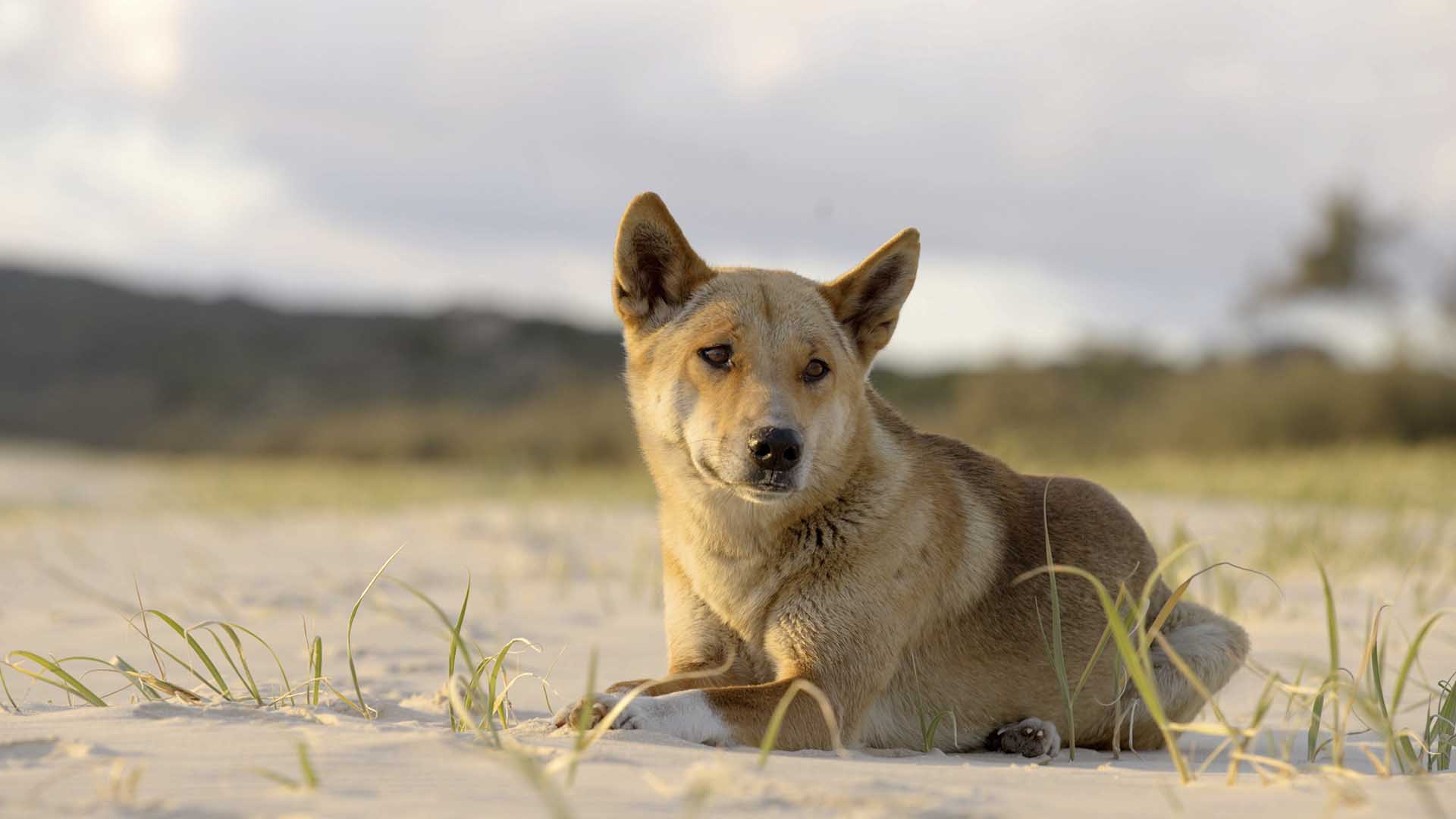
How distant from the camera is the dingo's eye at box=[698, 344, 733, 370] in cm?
375

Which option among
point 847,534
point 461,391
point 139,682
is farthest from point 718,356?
point 461,391

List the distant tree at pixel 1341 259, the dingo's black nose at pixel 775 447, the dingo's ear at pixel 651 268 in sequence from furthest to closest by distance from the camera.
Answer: the distant tree at pixel 1341 259
the dingo's ear at pixel 651 268
the dingo's black nose at pixel 775 447

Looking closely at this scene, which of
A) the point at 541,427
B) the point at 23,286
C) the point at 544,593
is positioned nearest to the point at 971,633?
the point at 544,593

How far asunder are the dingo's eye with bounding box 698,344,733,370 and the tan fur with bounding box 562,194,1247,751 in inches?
0.9

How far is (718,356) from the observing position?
3.77 meters

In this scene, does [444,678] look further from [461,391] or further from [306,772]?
[461,391]

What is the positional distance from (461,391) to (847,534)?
39628 millimetres

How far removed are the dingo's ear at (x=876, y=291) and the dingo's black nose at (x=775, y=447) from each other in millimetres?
836

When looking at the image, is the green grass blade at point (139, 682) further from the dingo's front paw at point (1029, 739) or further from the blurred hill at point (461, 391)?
the blurred hill at point (461, 391)

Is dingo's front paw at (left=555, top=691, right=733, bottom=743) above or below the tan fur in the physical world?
below

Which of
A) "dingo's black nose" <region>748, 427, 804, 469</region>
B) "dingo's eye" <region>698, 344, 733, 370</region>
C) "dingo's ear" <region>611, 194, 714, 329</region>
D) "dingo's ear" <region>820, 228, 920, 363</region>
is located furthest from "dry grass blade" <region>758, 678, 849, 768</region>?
"dingo's ear" <region>611, 194, 714, 329</region>

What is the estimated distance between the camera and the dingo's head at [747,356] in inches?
138

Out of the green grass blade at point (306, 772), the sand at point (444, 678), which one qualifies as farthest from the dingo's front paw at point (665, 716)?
the green grass blade at point (306, 772)

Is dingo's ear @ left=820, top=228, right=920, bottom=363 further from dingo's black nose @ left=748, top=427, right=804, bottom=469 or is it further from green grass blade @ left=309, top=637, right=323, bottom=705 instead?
green grass blade @ left=309, top=637, right=323, bottom=705
